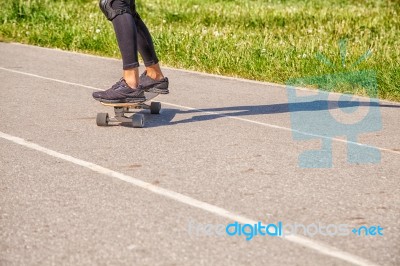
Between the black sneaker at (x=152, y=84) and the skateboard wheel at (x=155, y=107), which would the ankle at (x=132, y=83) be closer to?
the black sneaker at (x=152, y=84)

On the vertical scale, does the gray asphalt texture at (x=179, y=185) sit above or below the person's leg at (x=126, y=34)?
below

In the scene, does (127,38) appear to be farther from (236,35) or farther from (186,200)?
(236,35)

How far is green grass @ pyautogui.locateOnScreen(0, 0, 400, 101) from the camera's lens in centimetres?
1232

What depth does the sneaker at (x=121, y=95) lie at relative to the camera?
8.27 meters

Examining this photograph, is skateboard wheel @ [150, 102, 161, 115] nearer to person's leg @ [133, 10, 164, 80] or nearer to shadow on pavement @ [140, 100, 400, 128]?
shadow on pavement @ [140, 100, 400, 128]

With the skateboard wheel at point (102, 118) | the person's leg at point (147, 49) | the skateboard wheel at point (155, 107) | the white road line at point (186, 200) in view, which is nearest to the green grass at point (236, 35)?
the skateboard wheel at point (155, 107)

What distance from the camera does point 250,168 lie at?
675cm

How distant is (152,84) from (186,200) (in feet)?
9.99

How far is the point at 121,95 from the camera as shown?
826 cm

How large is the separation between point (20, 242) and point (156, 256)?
779 mm

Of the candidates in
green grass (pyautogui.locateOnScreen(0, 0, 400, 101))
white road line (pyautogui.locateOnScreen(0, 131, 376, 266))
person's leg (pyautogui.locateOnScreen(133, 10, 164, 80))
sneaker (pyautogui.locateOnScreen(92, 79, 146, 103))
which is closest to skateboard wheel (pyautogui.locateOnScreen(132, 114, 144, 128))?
sneaker (pyautogui.locateOnScreen(92, 79, 146, 103))

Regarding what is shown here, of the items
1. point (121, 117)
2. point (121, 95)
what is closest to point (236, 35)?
point (121, 117)

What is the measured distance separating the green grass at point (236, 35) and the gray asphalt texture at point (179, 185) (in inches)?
83.6

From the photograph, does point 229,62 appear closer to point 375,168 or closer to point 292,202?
point 375,168
